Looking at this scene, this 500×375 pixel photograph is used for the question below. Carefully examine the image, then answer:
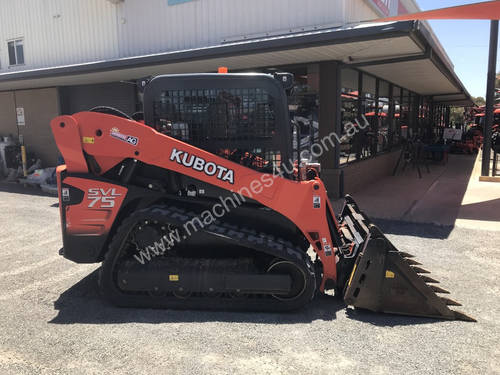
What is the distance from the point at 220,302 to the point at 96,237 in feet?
4.83

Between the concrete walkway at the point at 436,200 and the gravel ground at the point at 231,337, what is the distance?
9.32 feet

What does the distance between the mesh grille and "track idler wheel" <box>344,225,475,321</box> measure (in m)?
1.27

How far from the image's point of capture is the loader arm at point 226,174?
12.5 feet

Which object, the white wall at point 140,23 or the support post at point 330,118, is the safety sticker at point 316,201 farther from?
the white wall at point 140,23

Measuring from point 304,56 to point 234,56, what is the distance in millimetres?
1495

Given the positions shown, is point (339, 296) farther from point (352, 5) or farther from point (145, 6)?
point (145, 6)

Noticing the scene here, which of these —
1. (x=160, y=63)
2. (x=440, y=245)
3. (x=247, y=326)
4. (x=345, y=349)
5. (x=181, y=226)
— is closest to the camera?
(x=345, y=349)

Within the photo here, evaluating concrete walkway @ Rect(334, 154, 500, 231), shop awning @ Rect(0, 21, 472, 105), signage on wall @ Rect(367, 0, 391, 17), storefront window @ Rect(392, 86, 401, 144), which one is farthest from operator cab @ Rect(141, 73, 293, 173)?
storefront window @ Rect(392, 86, 401, 144)

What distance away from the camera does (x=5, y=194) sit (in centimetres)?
1055

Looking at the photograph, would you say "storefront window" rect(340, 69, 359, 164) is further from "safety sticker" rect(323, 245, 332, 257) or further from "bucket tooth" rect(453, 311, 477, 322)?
"bucket tooth" rect(453, 311, 477, 322)

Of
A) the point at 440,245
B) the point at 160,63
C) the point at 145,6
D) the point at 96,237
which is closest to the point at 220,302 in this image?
the point at 96,237

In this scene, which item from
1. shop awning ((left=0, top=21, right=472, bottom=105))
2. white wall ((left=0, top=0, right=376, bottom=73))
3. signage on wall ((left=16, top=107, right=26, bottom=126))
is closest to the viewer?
shop awning ((left=0, top=21, right=472, bottom=105))

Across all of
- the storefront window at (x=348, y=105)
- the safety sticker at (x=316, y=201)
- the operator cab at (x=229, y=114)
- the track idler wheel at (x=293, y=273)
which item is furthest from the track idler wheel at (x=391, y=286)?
the storefront window at (x=348, y=105)

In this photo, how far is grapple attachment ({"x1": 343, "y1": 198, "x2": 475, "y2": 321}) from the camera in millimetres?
3520
